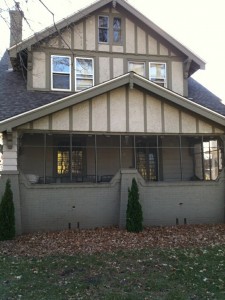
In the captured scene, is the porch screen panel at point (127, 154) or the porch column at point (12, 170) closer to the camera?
the porch column at point (12, 170)

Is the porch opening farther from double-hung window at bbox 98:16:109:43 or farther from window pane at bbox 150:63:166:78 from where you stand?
double-hung window at bbox 98:16:109:43

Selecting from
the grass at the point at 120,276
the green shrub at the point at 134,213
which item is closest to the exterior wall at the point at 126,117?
the green shrub at the point at 134,213

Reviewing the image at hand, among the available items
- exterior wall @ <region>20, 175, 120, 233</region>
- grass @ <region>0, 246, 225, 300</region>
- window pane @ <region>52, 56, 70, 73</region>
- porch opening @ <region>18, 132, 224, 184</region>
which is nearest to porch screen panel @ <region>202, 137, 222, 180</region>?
porch opening @ <region>18, 132, 224, 184</region>

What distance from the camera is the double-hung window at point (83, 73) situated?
46.9ft

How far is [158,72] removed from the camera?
15.0 m

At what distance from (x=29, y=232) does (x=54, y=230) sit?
76 cm

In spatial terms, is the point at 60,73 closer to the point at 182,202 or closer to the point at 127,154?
the point at 127,154

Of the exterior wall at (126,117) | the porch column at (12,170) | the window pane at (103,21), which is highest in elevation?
the window pane at (103,21)

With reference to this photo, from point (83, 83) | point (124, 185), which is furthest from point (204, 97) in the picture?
point (124, 185)

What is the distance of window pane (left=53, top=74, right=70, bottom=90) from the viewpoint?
14125mm

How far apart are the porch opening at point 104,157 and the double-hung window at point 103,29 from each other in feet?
12.2

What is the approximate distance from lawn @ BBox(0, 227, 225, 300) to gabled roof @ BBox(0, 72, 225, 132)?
161 inches

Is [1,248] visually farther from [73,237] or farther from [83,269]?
[83,269]

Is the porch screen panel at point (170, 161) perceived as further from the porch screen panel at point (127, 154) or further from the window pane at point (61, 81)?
the window pane at point (61, 81)
